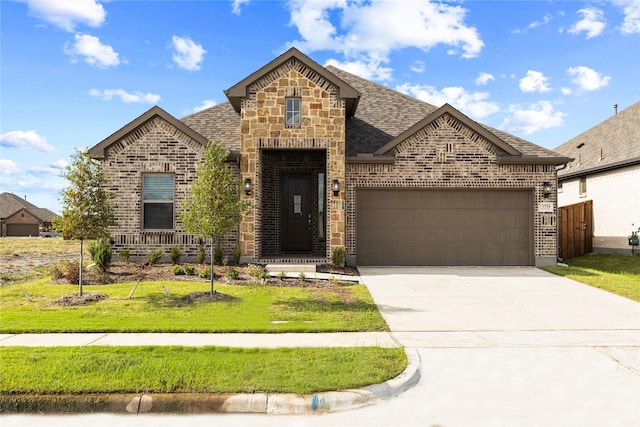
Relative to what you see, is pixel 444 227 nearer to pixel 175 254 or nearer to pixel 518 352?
pixel 175 254

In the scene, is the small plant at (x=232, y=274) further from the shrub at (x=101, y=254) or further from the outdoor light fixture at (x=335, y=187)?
the outdoor light fixture at (x=335, y=187)

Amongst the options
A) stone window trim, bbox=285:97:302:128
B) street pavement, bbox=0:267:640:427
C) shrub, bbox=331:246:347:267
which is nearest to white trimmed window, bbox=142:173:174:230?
stone window trim, bbox=285:97:302:128

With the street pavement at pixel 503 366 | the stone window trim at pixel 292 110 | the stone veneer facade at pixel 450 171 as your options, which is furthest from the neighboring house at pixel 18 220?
the street pavement at pixel 503 366

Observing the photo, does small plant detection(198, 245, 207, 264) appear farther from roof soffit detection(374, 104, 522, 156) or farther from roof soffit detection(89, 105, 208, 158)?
roof soffit detection(374, 104, 522, 156)

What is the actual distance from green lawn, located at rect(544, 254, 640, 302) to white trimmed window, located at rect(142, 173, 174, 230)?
41.1 ft

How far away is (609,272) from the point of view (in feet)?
48.5

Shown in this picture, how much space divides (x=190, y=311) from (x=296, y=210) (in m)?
9.04

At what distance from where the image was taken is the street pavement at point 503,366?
13.8 ft

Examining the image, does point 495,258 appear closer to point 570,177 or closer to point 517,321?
point 517,321

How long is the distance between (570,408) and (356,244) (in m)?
11.1

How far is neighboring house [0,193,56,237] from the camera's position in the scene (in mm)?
68000

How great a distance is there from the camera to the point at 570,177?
2347 centimetres

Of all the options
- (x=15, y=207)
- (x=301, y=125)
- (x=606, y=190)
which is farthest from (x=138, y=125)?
(x=15, y=207)

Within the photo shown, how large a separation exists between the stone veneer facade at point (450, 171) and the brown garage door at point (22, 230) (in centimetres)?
7030
